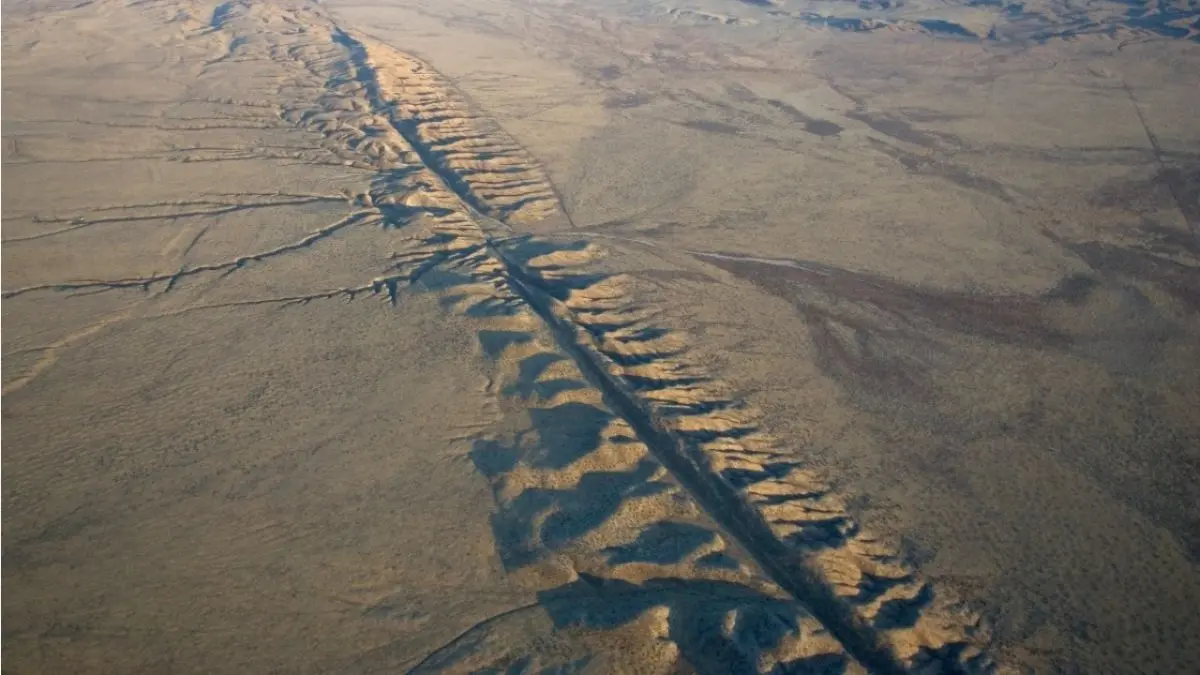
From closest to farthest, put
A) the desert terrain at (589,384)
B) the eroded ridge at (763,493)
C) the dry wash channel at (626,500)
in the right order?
the dry wash channel at (626,500)
the desert terrain at (589,384)
the eroded ridge at (763,493)

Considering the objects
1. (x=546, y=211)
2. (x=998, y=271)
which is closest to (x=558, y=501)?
(x=546, y=211)

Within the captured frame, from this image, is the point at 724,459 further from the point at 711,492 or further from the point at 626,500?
the point at 626,500

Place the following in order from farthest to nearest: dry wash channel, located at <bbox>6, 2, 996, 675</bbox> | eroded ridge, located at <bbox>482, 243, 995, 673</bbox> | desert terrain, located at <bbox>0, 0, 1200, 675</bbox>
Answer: eroded ridge, located at <bbox>482, 243, 995, 673</bbox> → desert terrain, located at <bbox>0, 0, 1200, 675</bbox> → dry wash channel, located at <bbox>6, 2, 996, 675</bbox>

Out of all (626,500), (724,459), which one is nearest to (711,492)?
(724,459)

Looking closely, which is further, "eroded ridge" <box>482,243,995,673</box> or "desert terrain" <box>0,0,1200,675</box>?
"eroded ridge" <box>482,243,995,673</box>

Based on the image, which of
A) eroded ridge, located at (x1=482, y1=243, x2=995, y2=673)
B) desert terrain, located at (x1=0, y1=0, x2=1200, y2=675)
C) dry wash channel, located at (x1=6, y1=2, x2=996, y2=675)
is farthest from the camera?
eroded ridge, located at (x1=482, y1=243, x2=995, y2=673)

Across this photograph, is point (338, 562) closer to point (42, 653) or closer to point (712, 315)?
point (42, 653)
